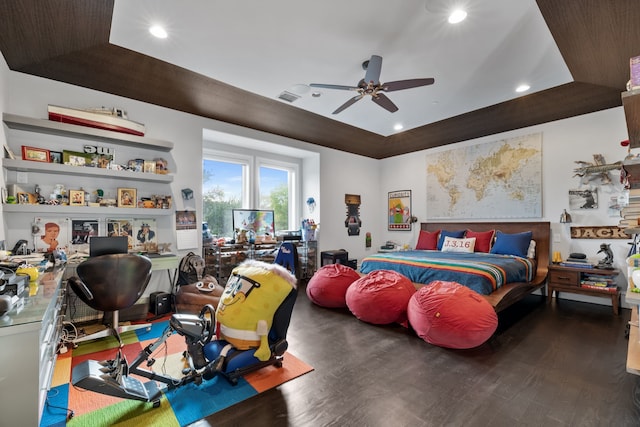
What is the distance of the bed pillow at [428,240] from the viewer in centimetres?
558

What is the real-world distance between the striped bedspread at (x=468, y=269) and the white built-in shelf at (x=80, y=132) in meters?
3.38

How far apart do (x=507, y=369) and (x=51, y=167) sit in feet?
15.2

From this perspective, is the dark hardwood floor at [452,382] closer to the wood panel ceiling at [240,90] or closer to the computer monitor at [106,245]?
the computer monitor at [106,245]

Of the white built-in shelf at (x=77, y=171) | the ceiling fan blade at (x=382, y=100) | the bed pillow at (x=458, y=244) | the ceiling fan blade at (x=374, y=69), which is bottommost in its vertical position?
the bed pillow at (x=458, y=244)

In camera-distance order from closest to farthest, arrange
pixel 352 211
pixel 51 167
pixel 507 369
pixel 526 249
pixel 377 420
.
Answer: pixel 377 420 < pixel 507 369 < pixel 51 167 < pixel 526 249 < pixel 352 211

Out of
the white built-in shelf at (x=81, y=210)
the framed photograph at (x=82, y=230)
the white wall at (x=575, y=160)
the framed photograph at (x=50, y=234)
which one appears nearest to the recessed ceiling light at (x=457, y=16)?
the white wall at (x=575, y=160)

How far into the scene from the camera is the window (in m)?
5.09

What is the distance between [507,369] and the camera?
2.35 m

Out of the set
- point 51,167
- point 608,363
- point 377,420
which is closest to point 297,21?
point 51,167

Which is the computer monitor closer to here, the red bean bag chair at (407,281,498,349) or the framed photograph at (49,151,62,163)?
the framed photograph at (49,151,62,163)

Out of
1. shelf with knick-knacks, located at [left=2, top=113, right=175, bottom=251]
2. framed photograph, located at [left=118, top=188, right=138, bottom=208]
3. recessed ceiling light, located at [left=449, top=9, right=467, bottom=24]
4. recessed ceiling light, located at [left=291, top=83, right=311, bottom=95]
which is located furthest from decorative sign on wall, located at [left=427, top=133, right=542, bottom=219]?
framed photograph, located at [left=118, top=188, right=138, bottom=208]

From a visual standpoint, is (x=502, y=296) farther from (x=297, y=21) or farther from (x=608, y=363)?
(x=297, y=21)

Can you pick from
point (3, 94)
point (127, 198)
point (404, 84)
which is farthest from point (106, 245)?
point (404, 84)

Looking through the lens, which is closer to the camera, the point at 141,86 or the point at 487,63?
the point at 487,63
